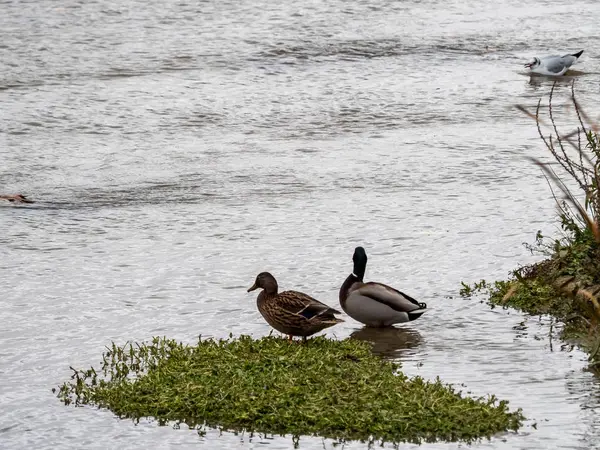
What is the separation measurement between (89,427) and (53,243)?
14.8 ft

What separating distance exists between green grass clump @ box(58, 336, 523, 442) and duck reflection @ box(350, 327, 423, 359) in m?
0.23

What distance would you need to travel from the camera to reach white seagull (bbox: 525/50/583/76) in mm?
17984

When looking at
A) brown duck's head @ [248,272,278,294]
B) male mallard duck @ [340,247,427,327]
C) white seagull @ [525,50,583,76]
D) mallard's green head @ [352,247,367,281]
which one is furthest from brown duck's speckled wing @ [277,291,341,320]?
white seagull @ [525,50,583,76]

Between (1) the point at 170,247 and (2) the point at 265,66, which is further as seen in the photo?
(2) the point at 265,66

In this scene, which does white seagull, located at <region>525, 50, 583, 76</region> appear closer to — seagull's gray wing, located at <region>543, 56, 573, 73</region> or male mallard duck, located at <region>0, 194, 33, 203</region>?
seagull's gray wing, located at <region>543, 56, 573, 73</region>

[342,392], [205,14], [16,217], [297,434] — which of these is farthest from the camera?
[205,14]

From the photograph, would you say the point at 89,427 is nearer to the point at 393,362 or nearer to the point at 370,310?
the point at 393,362

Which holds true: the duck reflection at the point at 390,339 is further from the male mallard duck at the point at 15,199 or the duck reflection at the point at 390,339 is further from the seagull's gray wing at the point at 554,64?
the seagull's gray wing at the point at 554,64

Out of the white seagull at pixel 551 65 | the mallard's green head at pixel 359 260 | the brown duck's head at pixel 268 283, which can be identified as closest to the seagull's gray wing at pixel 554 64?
the white seagull at pixel 551 65

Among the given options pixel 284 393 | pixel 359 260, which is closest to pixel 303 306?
pixel 359 260

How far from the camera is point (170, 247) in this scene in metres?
11.6

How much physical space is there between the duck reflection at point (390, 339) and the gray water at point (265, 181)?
0.11 ft

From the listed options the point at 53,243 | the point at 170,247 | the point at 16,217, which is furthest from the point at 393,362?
the point at 16,217

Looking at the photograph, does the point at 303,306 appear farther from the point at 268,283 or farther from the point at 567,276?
the point at 567,276
